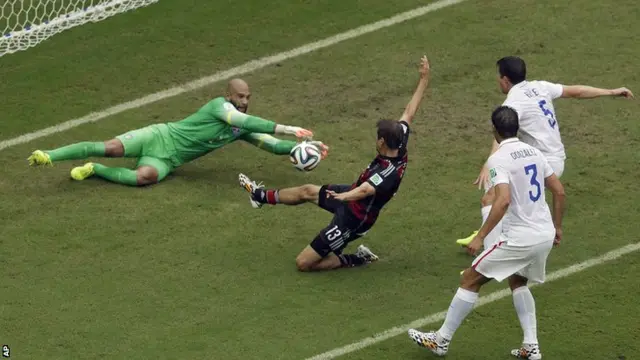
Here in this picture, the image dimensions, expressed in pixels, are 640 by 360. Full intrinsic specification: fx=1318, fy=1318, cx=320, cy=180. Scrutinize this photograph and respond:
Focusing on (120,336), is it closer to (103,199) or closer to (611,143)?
(103,199)

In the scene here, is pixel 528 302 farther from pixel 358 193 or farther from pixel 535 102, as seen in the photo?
pixel 535 102

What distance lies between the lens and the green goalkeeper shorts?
13688 mm

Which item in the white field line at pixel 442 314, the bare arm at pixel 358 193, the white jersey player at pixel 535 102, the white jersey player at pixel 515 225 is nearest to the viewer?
the white jersey player at pixel 515 225

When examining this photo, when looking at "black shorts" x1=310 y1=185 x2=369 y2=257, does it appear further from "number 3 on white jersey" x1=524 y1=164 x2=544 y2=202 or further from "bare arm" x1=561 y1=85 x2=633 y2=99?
"bare arm" x1=561 y1=85 x2=633 y2=99

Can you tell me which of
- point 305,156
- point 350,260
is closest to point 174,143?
point 305,156

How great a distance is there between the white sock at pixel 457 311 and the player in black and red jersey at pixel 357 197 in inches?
57.3

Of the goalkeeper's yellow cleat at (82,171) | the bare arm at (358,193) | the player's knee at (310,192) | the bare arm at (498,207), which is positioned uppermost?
the bare arm at (498,207)

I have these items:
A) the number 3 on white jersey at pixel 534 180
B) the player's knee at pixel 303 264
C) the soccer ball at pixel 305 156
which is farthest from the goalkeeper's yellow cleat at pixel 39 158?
the number 3 on white jersey at pixel 534 180

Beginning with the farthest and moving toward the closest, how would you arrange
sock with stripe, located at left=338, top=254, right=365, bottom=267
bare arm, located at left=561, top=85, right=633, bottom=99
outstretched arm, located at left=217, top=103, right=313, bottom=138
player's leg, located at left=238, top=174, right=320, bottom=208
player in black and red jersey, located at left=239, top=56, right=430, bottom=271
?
outstretched arm, located at left=217, top=103, right=313, bottom=138, player's leg, located at left=238, top=174, right=320, bottom=208, sock with stripe, located at left=338, top=254, right=365, bottom=267, bare arm, located at left=561, top=85, right=633, bottom=99, player in black and red jersey, located at left=239, top=56, right=430, bottom=271

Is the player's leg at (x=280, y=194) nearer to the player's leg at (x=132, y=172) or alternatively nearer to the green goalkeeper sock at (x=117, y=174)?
the player's leg at (x=132, y=172)

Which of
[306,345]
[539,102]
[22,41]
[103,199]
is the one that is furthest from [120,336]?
[22,41]

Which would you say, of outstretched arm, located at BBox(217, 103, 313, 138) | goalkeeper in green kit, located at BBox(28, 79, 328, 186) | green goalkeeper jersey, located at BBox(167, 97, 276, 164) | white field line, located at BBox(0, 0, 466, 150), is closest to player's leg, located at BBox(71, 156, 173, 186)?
Result: goalkeeper in green kit, located at BBox(28, 79, 328, 186)

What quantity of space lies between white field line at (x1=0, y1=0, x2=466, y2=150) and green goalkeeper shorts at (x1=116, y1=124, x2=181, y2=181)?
1270 millimetres

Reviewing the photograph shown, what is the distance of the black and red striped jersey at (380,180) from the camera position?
1155cm
